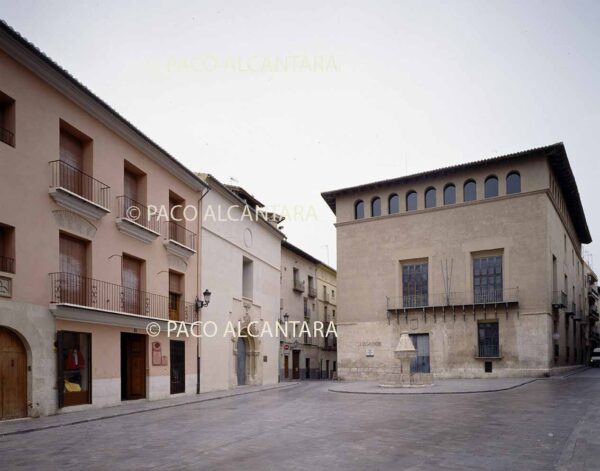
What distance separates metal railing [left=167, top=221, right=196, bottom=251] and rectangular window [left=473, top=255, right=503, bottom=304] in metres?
16.8

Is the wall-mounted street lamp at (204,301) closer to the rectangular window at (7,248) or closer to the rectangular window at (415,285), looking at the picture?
the rectangular window at (7,248)

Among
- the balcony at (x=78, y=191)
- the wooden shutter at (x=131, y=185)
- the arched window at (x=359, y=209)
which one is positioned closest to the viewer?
the balcony at (x=78, y=191)

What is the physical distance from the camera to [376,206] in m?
36.1

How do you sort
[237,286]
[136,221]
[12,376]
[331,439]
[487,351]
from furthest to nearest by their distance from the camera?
[487,351]
[237,286]
[136,221]
[12,376]
[331,439]

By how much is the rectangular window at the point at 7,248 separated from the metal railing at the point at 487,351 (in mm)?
24646

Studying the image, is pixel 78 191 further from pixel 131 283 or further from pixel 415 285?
pixel 415 285

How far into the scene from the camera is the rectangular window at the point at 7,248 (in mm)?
13789

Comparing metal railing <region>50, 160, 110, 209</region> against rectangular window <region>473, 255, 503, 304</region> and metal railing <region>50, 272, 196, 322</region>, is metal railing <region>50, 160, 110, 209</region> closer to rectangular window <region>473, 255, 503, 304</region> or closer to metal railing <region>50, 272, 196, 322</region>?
metal railing <region>50, 272, 196, 322</region>

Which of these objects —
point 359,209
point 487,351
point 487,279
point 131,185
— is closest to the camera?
point 131,185

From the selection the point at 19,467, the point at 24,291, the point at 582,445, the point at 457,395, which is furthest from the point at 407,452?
the point at 457,395

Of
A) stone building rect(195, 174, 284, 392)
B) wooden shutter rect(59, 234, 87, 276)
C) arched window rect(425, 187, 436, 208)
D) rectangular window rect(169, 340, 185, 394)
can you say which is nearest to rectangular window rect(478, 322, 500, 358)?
arched window rect(425, 187, 436, 208)

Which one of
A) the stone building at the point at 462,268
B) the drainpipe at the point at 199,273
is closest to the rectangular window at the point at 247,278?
the drainpipe at the point at 199,273

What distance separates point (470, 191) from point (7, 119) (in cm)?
2516

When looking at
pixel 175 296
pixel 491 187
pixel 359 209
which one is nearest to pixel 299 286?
pixel 359 209
